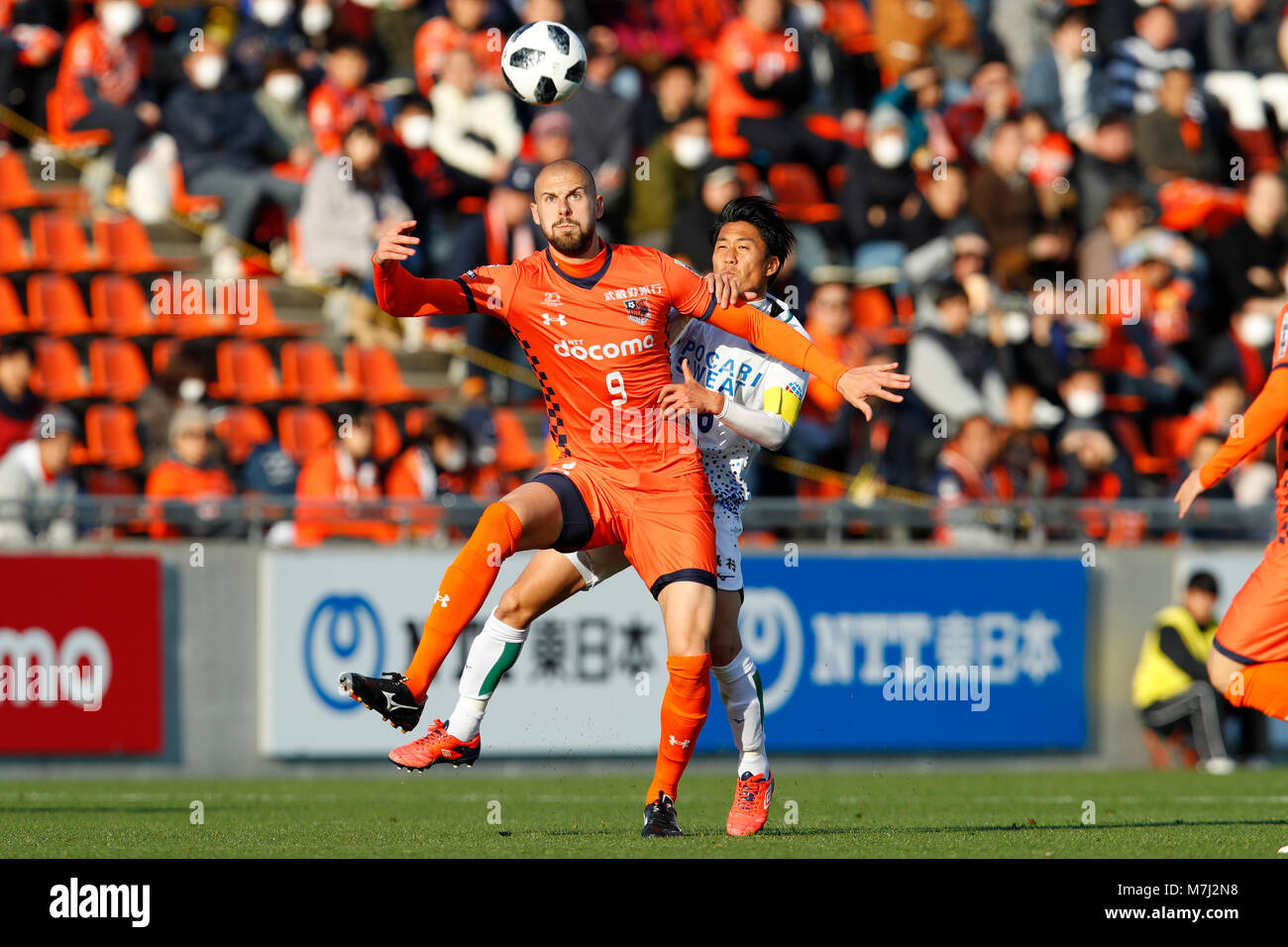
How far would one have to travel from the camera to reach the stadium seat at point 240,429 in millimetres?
14664

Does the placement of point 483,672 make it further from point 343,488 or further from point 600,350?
point 343,488

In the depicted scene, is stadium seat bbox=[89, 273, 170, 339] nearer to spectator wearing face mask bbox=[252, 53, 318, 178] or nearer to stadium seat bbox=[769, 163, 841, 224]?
spectator wearing face mask bbox=[252, 53, 318, 178]

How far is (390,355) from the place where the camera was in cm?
1603

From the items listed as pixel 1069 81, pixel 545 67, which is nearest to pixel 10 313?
pixel 545 67

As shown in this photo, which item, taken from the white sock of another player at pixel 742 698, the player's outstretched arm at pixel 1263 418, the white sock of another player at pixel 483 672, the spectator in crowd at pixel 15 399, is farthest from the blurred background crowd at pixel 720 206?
the player's outstretched arm at pixel 1263 418

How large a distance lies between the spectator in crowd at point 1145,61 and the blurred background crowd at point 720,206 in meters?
0.04

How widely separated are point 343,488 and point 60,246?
4.18 meters

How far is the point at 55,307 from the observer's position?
1593 cm

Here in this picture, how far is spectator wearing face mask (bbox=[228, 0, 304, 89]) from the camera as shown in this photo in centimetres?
1741
